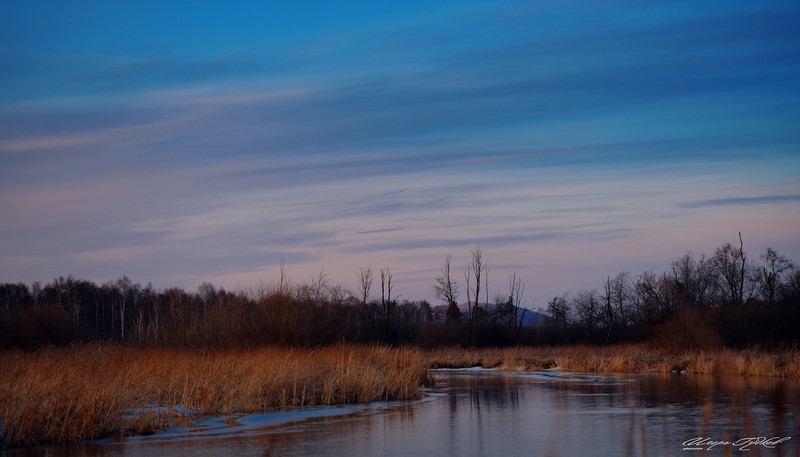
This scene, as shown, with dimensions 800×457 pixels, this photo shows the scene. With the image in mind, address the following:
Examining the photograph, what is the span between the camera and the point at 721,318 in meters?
43.2

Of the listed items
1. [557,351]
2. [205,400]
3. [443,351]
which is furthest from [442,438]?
[443,351]

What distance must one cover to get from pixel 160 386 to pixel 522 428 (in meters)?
8.84

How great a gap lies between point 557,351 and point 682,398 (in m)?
30.4

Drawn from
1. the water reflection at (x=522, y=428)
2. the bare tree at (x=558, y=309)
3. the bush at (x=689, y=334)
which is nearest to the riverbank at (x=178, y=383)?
the water reflection at (x=522, y=428)

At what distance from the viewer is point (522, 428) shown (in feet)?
53.0

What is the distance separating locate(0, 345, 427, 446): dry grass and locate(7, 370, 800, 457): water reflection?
3.23 feet

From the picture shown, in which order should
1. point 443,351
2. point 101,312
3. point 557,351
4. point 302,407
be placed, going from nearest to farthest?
point 302,407, point 557,351, point 443,351, point 101,312

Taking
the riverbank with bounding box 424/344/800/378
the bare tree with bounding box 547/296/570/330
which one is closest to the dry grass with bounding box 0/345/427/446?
the riverbank with bounding box 424/344/800/378

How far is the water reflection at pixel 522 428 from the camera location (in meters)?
13.1

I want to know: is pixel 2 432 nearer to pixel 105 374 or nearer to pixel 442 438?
pixel 105 374

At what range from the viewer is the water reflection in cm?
1312

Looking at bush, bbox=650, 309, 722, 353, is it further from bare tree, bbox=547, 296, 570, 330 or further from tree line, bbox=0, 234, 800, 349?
bare tree, bbox=547, 296, 570, 330

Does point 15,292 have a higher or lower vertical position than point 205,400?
higher

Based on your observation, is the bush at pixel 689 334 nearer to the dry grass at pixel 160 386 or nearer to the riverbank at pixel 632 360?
the riverbank at pixel 632 360
